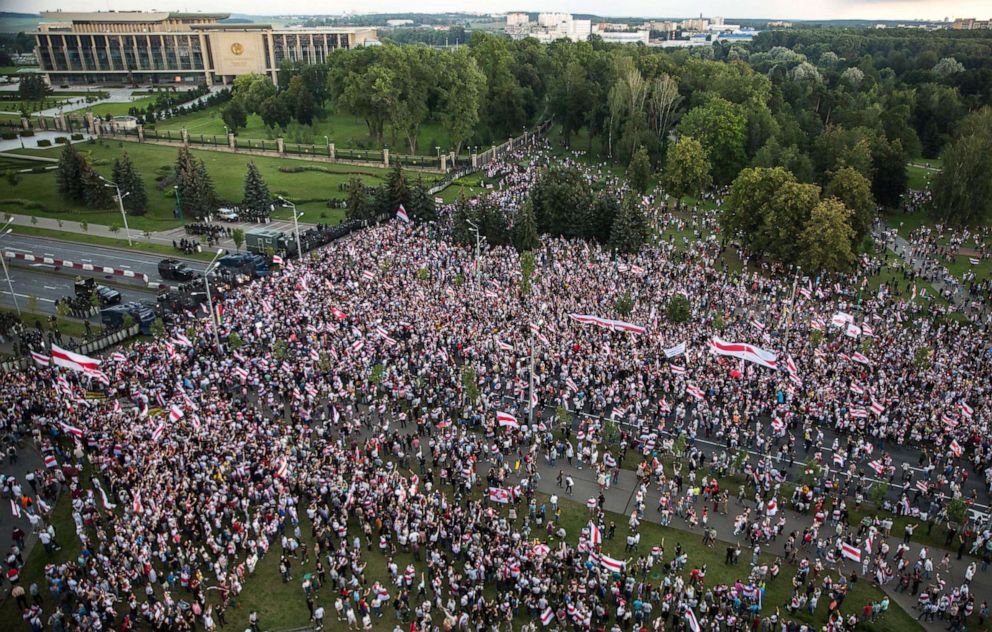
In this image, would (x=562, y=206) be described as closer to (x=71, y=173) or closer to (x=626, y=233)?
(x=626, y=233)

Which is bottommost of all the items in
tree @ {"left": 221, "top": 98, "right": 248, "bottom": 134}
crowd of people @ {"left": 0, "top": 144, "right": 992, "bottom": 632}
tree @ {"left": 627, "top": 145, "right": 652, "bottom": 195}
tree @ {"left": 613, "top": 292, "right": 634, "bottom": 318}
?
crowd of people @ {"left": 0, "top": 144, "right": 992, "bottom": 632}

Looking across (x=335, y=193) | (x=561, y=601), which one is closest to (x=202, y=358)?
(x=561, y=601)

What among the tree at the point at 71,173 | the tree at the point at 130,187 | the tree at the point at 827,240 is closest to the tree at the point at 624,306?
the tree at the point at 827,240

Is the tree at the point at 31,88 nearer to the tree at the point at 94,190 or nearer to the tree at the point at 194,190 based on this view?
the tree at the point at 94,190

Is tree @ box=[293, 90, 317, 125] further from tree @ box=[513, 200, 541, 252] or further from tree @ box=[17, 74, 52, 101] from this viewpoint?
tree @ box=[513, 200, 541, 252]

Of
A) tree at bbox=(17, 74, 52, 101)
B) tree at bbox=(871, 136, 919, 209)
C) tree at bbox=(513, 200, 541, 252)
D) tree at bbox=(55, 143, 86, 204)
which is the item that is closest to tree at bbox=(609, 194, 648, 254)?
tree at bbox=(513, 200, 541, 252)

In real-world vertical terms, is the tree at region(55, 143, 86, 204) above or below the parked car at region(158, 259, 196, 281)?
above
